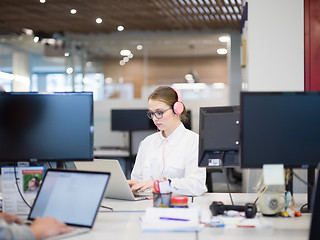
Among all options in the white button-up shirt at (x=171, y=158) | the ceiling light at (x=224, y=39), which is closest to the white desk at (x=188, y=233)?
the white button-up shirt at (x=171, y=158)

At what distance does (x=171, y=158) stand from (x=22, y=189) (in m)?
1.19

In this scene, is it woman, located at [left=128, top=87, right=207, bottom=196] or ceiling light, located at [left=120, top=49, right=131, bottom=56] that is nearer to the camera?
woman, located at [left=128, top=87, right=207, bottom=196]

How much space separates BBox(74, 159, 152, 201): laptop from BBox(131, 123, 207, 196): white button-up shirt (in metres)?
0.37

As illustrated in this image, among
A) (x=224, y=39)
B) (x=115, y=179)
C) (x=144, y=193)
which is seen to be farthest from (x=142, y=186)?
(x=224, y=39)

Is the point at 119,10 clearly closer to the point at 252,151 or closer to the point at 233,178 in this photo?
the point at 233,178

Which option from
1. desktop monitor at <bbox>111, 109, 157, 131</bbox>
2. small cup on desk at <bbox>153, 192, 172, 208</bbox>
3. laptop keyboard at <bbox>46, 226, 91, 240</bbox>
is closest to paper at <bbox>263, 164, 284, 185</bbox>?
small cup on desk at <bbox>153, 192, 172, 208</bbox>

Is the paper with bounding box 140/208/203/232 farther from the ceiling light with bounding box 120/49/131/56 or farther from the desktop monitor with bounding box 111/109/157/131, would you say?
the ceiling light with bounding box 120/49/131/56

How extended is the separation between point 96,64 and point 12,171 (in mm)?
6951

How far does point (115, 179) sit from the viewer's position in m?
2.88

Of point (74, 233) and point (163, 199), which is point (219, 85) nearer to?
point (163, 199)

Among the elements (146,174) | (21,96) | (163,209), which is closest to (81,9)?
(146,174)

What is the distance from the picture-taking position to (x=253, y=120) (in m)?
2.43

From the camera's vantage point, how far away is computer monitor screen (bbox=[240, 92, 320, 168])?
95.3 inches

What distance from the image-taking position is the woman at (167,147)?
3.41 metres
